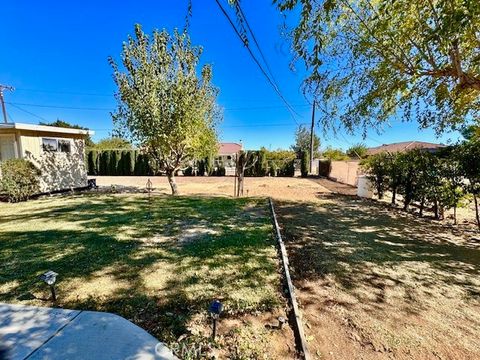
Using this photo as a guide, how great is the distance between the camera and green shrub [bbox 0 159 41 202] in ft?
31.1

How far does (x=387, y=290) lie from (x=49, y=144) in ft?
45.6

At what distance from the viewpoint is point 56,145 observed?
39.5 ft

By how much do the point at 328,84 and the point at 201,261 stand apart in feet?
21.9

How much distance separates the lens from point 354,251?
4953mm

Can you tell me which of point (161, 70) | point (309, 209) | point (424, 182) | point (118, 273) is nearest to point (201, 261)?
point (118, 273)

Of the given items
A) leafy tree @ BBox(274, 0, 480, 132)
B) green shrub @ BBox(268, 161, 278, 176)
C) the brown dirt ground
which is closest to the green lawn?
leafy tree @ BBox(274, 0, 480, 132)


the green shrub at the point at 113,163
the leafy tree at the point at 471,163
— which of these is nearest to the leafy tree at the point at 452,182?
the leafy tree at the point at 471,163

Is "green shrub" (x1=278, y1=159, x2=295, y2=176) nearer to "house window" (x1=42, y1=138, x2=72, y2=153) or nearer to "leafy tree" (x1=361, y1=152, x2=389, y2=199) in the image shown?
"leafy tree" (x1=361, y1=152, x2=389, y2=199)

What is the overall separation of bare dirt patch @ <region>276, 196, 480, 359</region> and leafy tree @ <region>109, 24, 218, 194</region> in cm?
684

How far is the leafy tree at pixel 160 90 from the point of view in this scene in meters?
10.5

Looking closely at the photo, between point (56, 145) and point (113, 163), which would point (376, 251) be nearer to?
point (56, 145)

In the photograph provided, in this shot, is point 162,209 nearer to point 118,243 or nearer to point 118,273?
point 118,243

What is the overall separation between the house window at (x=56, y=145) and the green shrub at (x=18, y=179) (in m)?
1.43

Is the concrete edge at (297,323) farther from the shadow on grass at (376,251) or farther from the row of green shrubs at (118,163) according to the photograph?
the row of green shrubs at (118,163)
